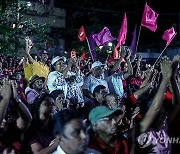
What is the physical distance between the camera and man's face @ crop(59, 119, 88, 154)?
323 cm

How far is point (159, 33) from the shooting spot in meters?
30.9

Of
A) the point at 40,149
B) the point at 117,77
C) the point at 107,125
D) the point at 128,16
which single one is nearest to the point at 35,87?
the point at 117,77

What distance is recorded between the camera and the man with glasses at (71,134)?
324 centimetres

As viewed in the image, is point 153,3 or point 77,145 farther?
point 153,3

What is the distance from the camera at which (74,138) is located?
Answer: 3.25 m

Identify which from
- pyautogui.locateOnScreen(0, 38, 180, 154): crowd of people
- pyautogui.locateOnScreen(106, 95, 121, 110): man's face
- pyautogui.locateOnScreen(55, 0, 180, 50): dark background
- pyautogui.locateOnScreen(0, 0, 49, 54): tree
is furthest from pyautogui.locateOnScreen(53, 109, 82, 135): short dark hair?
pyautogui.locateOnScreen(55, 0, 180, 50): dark background

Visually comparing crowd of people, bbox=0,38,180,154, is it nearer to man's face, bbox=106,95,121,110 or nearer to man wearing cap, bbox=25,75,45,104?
man's face, bbox=106,95,121,110

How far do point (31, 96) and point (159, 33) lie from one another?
2462 cm

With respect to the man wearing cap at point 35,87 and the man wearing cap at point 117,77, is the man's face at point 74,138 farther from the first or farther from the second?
the man wearing cap at point 117,77

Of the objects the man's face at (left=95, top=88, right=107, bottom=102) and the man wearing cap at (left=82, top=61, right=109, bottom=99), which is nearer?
the man's face at (left=95, top=88, right=107, bottom=102)

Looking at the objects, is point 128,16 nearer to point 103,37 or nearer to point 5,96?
point 103,37

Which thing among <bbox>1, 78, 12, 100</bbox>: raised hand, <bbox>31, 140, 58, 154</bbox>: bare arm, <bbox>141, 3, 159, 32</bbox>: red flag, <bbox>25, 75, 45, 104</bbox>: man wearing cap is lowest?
<bbox>31, 140, 58, 154</bbox>: bare arm

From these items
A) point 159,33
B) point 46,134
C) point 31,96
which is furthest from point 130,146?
point 159,33

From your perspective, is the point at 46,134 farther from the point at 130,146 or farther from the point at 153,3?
the point at 153,3
